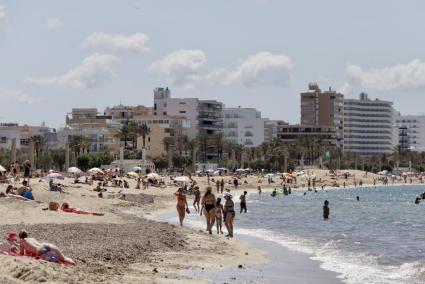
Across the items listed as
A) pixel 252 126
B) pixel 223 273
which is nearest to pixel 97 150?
pixel 252 126

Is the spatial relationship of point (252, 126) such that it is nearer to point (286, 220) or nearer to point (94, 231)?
point (286, 220)

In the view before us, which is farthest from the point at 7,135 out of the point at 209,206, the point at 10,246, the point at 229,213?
the point at 10,246

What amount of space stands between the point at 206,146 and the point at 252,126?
42625 mm

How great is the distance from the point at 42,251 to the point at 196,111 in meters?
157

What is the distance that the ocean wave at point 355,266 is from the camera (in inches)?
773

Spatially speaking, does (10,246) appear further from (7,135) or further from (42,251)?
(7,135)

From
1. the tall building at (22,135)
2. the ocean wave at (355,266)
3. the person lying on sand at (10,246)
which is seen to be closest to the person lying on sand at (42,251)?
the person lying on sand at (10,246)

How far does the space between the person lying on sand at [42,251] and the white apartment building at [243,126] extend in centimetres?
17032

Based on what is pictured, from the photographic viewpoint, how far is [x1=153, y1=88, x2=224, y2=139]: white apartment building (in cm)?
17250

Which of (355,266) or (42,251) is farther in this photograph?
(355,266)

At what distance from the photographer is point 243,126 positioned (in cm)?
19312

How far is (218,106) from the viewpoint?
179 metres

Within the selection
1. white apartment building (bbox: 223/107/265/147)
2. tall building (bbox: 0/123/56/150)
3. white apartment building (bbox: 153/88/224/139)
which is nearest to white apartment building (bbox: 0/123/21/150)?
tall building (bbox: 0/123/56/150)

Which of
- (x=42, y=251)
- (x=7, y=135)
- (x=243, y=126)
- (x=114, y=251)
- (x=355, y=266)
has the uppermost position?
(x=243, y=126)
